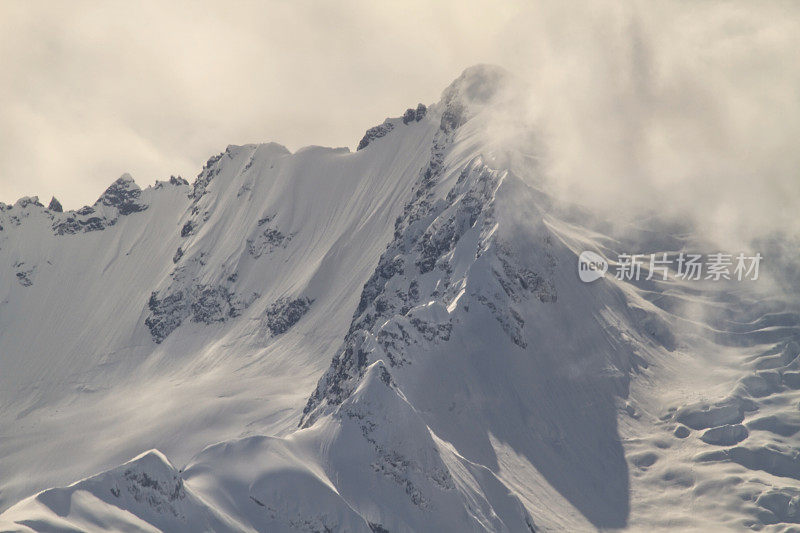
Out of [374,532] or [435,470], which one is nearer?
[374,532]

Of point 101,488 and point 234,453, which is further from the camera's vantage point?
point 234,453

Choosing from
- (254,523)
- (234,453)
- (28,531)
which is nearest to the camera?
(28,531)

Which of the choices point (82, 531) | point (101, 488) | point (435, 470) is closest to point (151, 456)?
point (101, 488)

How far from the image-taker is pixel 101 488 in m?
159

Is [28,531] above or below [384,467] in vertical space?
below

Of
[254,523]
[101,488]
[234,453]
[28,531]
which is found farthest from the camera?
[234,453]

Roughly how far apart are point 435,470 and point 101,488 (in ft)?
192

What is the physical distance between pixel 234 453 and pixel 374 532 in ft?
78.5

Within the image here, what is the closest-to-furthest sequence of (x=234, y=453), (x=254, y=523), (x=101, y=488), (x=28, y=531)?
1. (x=28, y=531)
2. (x=101, y=488)
3. (x=254, y=523)
4. (x=234, y=453)

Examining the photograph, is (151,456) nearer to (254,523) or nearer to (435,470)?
(254,523)

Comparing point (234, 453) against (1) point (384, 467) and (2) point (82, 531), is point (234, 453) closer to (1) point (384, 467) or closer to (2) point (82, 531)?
(1) point (384, 467)

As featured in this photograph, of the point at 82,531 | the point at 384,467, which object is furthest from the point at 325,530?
the point at 82,531

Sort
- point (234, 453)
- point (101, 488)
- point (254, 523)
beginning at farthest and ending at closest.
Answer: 1. point (234, 453)
2. point (254, 523)
3. point (101, 488)

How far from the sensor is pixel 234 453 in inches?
7446
